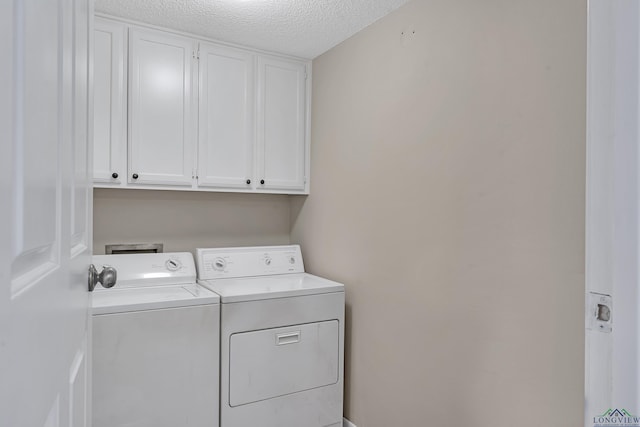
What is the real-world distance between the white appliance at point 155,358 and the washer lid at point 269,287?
114 mm

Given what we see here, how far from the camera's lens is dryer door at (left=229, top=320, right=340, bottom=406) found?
1986mm

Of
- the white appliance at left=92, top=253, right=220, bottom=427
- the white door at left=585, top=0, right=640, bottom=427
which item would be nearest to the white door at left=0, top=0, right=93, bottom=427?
the white door at left=585, top=0, right=640, bottom=427

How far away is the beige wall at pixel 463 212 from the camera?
1312 mm

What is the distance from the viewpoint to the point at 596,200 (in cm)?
70

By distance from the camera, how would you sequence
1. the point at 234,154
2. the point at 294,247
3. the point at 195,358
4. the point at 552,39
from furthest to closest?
the point at 294,247 < the point at 234,154 < the point at 195,358 < the point at 552,39

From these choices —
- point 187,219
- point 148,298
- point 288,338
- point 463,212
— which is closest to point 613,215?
point 463,212

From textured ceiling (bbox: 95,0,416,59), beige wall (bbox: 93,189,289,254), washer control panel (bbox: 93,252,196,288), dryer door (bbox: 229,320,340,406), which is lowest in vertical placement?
dryer door (bbox: 229,320,340,406)

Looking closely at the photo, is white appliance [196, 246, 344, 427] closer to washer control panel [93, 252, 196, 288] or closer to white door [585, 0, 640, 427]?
washer control panel [93, 252, 196, 288]

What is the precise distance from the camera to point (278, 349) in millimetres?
2076

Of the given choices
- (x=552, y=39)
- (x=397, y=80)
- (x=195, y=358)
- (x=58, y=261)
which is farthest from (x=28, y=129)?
(x=397, y=80)

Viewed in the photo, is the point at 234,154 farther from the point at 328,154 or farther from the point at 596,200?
the point at 596,200

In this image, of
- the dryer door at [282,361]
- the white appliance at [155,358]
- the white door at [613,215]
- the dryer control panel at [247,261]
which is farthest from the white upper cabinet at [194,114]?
the white door at [613,215]

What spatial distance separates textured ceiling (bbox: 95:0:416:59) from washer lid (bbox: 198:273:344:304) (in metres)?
1.45

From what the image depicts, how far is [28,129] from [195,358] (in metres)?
1.68
